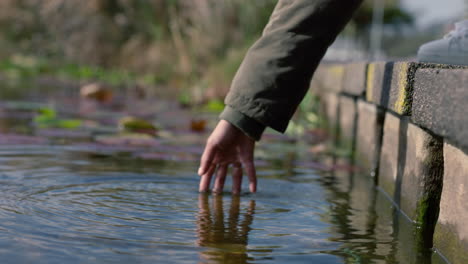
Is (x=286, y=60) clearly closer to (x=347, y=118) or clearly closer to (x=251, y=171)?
(x=251, y=171)

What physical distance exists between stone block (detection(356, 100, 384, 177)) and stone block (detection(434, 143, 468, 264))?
4.72ft

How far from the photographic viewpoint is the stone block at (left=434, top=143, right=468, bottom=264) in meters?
1.82

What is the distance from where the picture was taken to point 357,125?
178 inches

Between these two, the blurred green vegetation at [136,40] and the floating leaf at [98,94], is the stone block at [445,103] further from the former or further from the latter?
the floating leaf at [98,94]

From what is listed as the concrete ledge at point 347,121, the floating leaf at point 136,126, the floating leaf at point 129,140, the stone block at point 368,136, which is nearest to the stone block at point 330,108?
→ the concrete ledge at point 347,121

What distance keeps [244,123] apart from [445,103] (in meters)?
0.58

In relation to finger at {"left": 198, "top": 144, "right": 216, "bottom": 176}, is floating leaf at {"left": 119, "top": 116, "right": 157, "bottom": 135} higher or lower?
higher

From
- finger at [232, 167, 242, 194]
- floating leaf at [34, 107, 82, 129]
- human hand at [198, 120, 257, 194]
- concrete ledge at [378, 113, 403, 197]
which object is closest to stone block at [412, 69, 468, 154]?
human hand at [198, 120, 257, 194]

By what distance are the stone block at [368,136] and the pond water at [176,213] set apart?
113mm

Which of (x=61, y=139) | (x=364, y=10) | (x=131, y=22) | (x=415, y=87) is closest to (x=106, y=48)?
(x=131, y=22)

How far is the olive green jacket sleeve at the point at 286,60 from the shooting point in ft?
6.44

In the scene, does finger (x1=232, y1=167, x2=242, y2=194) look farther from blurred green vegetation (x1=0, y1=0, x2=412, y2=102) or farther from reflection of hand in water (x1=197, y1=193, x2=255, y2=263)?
blurred green vegetation (x1=0, y1=0, x2=412, y2=102)

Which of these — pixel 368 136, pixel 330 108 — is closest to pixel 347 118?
pixel 368 136

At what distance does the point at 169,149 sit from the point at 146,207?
5.73 feet
